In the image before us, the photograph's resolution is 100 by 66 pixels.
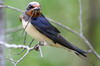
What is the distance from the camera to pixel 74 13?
22.1ft

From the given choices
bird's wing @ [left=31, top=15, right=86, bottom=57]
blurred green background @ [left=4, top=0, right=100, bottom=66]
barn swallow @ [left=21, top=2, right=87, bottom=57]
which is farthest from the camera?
blurred green background @ [left=4, top=0, right=100, bottom=66]

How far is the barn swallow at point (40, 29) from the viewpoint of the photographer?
12.5 ft

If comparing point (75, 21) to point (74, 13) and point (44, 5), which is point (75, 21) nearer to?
point (74, 13)

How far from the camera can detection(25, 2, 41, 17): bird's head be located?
3687mm

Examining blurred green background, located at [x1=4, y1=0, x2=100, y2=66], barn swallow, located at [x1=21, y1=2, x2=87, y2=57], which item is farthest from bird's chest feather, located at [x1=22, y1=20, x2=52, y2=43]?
blurred green background, located at [x1=4, y1=0, x2=100, y2=66]

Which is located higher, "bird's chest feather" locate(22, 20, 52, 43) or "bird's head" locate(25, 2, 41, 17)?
"bird's head" locate(25, 2, 41, 17)

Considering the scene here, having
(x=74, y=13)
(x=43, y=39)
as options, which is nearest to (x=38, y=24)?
(x=43, y=39)

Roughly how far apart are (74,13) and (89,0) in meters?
0.30

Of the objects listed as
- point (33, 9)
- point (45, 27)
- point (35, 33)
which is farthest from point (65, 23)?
point (33, 9)

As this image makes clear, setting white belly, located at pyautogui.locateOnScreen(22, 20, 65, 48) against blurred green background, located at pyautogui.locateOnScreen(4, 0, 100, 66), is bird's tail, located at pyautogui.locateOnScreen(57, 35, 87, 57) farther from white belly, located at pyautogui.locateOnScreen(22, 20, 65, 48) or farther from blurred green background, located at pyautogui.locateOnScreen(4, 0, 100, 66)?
blurred green background, located at pyautogui.locateOnScreen(4, 0, 100, 66)

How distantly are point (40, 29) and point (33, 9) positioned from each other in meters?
0.31

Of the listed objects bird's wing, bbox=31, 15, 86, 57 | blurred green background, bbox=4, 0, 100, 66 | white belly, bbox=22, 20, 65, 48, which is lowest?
white belly, bbox=22, 20, 65, 48

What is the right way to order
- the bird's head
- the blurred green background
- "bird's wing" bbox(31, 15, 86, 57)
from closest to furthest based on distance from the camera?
the bird's head
"bird's wing" bbox(31, 15, 86, 57)
the blurred green background

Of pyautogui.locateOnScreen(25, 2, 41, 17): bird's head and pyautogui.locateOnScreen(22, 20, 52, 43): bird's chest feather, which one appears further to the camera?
pyautogui.locateOnScreen(22, 20, 52, 43): bird's chest feather
